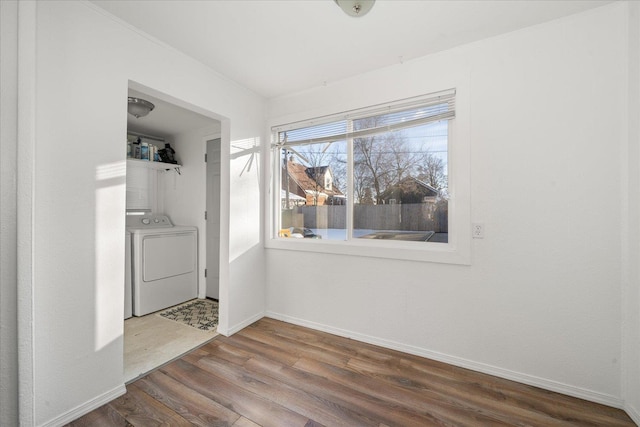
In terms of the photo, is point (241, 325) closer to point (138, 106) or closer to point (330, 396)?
point (330, 396)

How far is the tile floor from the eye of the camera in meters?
2.05

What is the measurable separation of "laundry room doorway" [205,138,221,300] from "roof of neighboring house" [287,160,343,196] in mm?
1262

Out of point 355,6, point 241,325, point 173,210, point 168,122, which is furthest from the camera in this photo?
point 173,210

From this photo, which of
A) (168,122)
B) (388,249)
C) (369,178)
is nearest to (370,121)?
(369,178)

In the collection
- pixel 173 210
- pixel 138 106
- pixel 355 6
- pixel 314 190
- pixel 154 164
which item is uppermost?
pixel 355 6

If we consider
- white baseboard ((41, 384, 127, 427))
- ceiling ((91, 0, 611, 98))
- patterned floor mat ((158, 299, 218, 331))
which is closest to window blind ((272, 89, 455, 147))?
ceiling ((91, 0, 611, 98))

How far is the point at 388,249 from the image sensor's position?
2.32m

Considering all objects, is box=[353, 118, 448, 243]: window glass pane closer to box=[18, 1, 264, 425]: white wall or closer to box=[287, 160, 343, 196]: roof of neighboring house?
box=[287, 160, 343, 196]: roof of neighboring house

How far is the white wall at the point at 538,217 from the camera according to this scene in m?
1.65

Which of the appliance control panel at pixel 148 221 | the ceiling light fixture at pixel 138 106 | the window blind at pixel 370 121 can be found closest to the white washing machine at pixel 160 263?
the appliance control panel at pixel 148 221

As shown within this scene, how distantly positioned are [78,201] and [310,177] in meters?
1.89

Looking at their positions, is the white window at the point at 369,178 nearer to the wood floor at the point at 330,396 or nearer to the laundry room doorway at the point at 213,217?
the wood floor at the point at 330,396

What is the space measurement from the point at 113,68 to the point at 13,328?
5.26ft

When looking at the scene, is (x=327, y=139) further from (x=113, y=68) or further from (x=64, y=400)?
(x=64, y=400)
